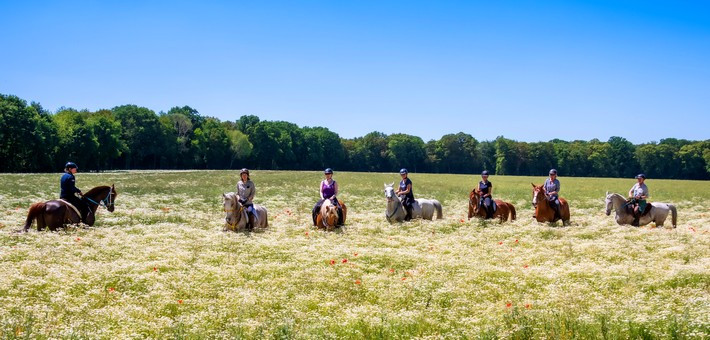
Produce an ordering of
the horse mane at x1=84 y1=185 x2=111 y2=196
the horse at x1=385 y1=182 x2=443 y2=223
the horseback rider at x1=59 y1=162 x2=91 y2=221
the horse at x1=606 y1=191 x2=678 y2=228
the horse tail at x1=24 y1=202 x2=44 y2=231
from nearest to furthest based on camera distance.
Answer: the horse tail at x1=24 y1=202 x2=44 y2=231 → the horseback rider at x1=59 y1=162 x2=91 y2=221 → the horse mane at x1=84 y1=185 x2=111 y2=196 → the horse at x1=606 y1=191 x2=678 y2=228 → the horse at x1=385 y1=182 x2=443 y2=223

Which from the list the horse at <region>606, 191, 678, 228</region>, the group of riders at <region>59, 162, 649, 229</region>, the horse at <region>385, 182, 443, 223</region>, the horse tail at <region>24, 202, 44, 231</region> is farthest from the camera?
the horse at <region>385, 182, 443, 223</region>

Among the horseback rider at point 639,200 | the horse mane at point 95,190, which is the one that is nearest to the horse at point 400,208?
the horseback rider at point 639,200

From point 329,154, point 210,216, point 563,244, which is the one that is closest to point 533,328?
point 563,244

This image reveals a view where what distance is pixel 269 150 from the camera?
492 ft

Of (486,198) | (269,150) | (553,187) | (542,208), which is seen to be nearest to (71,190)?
(486,198)

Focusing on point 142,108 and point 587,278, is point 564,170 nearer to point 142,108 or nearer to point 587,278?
point 142,108

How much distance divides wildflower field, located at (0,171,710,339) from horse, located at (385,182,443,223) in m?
2.36

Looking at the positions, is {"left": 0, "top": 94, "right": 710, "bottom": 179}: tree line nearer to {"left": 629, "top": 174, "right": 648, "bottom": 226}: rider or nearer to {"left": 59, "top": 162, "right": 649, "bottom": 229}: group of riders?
{"left": 59, "top": 162, "right": 649, "bottom": 229}: group of riders

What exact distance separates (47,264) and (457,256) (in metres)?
11.4

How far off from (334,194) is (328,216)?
149cm

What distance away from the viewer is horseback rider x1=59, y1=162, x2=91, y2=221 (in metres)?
19.1

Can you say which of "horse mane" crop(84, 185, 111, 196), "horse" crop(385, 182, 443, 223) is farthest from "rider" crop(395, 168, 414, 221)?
"horse mane" crop(84, 185, 111, 196)

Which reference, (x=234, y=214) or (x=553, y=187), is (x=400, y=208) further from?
(x=234, y=214)

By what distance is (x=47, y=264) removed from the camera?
1295cm
